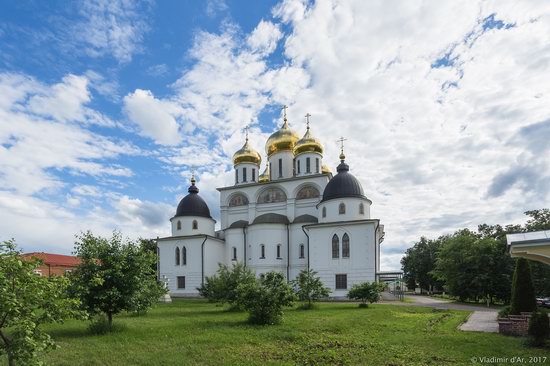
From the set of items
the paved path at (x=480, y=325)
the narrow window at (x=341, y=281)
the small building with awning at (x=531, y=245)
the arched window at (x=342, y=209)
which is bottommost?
the narrow window at (x=341, y=281)

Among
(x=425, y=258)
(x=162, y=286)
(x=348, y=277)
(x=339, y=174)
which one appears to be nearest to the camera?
(x=162, y=286)

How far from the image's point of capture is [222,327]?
1239 centimetres

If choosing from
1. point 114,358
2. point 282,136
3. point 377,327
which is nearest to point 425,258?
point 282,136

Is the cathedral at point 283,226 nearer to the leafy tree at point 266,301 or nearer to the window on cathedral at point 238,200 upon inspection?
the window on cathedral at point 238,200

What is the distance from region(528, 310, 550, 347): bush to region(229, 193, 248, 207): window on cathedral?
1033 inches

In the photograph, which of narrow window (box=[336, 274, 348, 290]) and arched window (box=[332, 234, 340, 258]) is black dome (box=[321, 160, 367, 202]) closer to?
arched window (box=[332, 234, 340, 258])

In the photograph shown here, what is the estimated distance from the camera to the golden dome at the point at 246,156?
37.6 meters

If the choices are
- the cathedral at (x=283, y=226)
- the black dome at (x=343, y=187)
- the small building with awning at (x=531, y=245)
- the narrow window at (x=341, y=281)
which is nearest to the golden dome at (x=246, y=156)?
the cathedral at (x=283, y=226)

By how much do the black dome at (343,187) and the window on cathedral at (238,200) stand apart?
8.18 metres

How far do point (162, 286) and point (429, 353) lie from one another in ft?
28.1

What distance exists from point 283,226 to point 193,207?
27.0ft

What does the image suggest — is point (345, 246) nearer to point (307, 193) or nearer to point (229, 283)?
point (307, 193)

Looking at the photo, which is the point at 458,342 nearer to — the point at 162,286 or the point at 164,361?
the point at 164,361

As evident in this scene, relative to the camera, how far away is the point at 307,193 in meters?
32.8
